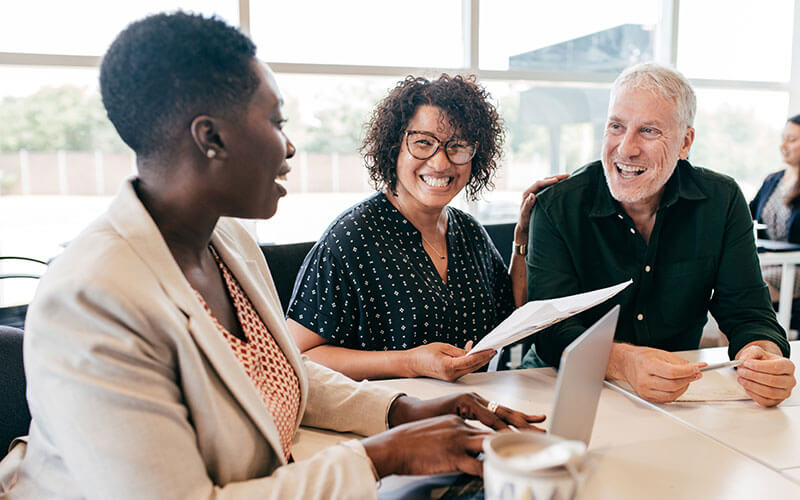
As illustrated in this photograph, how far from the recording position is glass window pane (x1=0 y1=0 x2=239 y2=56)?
2930 millimetres

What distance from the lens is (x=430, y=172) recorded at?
1.83 meters

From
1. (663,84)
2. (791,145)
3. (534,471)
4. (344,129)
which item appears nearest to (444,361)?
(534,471)

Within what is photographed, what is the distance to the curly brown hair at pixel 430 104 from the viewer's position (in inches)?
73.7

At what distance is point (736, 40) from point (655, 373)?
414 cm

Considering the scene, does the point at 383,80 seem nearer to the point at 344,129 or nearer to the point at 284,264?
the point at 344,129

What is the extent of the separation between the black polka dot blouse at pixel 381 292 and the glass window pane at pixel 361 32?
1.84 metres

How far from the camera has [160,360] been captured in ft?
2.61

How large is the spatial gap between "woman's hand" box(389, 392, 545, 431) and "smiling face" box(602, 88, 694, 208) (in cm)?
86

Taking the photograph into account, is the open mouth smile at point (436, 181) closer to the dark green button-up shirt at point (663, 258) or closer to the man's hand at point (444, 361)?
the dark green button-up shirt at point (663, 258)

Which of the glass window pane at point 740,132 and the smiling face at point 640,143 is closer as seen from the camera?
the smiling face at point 640,143

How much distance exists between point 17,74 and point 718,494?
330 cm

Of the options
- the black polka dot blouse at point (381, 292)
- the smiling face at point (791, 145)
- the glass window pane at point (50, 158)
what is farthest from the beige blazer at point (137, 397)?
the smiling face at point (791, 145)

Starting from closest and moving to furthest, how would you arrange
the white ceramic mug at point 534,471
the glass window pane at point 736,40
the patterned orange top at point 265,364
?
the white ceramic mug at point 534,471 < the patterned orange top at point 265,364 < the glass window pane at point 736,40

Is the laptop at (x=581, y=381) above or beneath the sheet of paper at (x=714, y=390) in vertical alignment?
above
